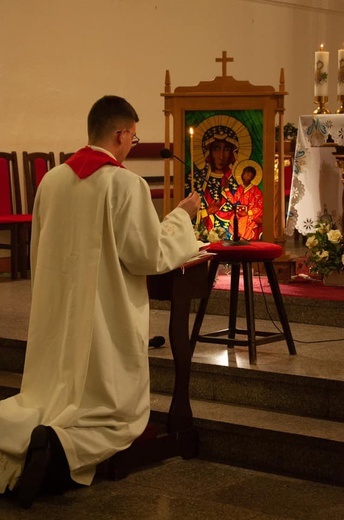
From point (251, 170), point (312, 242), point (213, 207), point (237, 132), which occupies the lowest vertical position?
point (312, 242)

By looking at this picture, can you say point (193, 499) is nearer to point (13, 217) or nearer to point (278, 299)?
point (278, 299)

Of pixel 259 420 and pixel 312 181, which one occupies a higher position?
pixel 312 181

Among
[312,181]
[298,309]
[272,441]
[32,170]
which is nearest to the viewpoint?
[272,441]

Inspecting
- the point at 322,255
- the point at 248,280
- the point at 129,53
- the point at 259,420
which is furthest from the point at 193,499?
the point at 129,53

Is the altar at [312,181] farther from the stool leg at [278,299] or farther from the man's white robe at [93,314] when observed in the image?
the man's white robe at [93,314]

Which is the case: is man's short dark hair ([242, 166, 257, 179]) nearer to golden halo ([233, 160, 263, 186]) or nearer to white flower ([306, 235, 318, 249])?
golden halo ([233, 160, 263, 186])

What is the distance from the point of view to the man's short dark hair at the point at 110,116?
448 centimetres

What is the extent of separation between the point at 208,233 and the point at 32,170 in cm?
289

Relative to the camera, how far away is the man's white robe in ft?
14.4

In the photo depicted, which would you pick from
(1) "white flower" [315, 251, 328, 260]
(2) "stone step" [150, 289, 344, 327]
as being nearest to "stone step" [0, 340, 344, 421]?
(2) "stone step" [150, 289, 344, 327]

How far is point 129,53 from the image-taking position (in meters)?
10.2

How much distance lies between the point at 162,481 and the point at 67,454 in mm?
514

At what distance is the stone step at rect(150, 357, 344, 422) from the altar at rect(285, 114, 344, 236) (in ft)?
7.92

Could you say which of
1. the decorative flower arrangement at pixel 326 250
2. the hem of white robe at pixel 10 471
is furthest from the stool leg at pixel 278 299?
the hem of white robe at pixel 10 471
